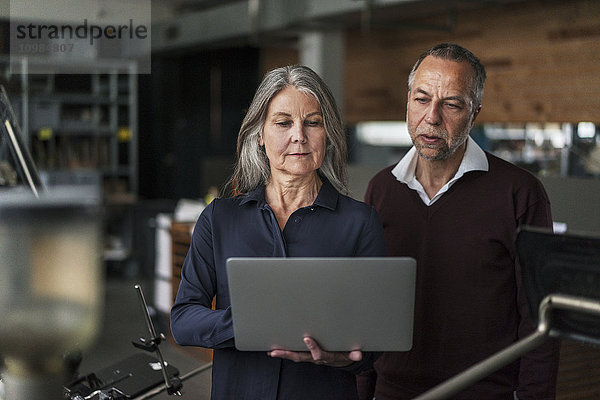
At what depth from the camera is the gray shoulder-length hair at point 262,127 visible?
1.66 meters

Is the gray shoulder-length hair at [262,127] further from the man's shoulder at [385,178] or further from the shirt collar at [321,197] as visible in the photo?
the man's shoulder at [385,178]

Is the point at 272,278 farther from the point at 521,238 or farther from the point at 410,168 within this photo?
the point at 410,168

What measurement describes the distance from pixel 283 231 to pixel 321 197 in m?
0.13

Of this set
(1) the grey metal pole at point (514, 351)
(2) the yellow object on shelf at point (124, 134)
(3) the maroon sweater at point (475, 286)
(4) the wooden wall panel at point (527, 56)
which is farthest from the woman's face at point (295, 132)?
(2) the yellow object on shelf at point (124, 134)

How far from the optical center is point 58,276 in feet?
2.47

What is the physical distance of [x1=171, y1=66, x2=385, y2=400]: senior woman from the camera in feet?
5.32

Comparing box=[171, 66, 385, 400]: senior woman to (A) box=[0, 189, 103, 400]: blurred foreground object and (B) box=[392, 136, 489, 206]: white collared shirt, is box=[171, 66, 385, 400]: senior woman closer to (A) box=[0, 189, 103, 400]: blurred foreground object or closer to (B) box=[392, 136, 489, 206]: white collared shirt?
(B) box=[392, 136, 489, 206]: white collared shirt

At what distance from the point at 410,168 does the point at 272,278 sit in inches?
32.2

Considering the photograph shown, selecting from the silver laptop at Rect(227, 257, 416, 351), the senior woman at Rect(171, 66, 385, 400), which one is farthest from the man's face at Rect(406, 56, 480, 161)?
the silver laptop at Rect(227, 257, 416, 351)

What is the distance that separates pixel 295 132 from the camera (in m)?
1.63

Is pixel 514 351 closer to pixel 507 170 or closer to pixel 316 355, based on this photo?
pixel 316 355


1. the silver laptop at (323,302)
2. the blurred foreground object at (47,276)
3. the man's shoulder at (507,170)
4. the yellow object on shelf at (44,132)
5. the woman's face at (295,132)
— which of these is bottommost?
the silver laptop at (323,302)

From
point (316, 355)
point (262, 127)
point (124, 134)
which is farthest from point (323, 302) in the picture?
point (124, 134)

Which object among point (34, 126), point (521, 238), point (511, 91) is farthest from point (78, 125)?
point (521, 238)
